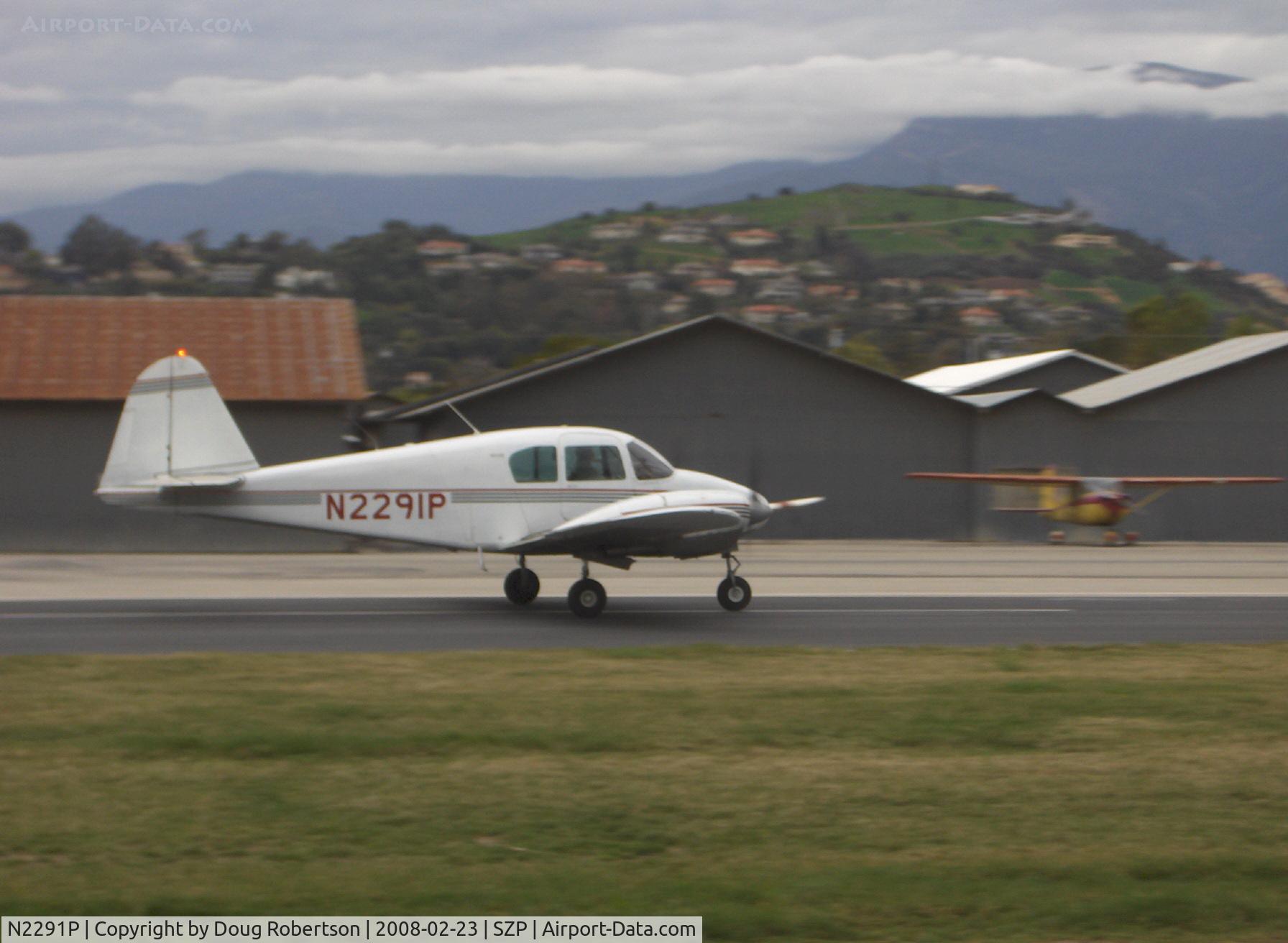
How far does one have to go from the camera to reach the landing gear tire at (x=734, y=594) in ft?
57.7

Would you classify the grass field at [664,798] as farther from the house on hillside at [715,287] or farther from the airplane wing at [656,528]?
the house on hillside at [715,287]

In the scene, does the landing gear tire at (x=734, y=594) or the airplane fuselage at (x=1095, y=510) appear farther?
the airplane fuselage at (x=1095, y=510)

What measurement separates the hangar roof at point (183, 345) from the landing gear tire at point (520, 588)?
13.4 meters

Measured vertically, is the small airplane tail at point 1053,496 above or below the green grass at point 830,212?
below

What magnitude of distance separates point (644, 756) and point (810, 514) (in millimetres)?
27614

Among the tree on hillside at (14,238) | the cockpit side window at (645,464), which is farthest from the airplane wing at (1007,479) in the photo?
the tree on hillside at (14,238)

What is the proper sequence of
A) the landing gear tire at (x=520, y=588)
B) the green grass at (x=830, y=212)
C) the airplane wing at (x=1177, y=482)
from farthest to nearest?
1. the green grass at (x=830, y=212)
2. the airplane wing at (x=1177, y=482)
3. the landing gear tire at (x=520, y=588)

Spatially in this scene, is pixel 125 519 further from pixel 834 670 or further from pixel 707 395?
pixel 834 670

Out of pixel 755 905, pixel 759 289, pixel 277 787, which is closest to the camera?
pixel 755 905

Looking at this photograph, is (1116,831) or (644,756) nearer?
(1116,831)

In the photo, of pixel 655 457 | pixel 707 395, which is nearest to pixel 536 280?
pixel 707 395

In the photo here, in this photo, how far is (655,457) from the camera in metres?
17.9

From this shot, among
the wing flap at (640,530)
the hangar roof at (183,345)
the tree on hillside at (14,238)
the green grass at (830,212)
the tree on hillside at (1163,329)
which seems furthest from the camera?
the green grass at (830,212)

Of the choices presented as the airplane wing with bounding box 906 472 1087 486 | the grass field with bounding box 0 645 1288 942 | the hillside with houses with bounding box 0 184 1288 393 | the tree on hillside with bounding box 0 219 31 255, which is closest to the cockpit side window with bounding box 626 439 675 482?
the grass field with bounding box 0 645 1288 942
